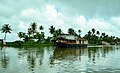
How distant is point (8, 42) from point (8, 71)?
10453 cm

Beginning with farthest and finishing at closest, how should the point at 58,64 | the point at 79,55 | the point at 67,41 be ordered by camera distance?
1. the point at 67,41
2. the point at 79,55
3. the point at 58,64

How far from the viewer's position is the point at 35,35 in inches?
5335

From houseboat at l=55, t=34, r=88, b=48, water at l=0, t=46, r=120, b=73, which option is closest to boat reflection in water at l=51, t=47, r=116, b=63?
water at l=0, t=46, r=120, b=73

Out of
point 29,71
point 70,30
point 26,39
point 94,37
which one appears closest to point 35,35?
point 26,39

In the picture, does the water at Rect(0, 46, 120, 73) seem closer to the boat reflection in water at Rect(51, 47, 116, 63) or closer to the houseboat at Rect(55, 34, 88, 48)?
the boat reflection in water at Rect(51, 47, 116, 63)

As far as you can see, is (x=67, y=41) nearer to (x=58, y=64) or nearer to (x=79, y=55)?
(x=79, y=55)

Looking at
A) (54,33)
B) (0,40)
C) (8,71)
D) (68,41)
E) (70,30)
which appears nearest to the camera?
(8,71)

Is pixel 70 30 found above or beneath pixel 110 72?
above

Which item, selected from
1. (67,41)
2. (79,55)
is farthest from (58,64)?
(67,41)

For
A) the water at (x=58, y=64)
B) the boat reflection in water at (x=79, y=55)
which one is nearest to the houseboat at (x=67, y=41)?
the boat reflection in water at (x=79, y=55)

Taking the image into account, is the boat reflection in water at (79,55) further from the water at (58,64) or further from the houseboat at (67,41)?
the houseboat at (67,41)

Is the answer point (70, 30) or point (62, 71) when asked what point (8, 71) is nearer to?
point (62, 71)

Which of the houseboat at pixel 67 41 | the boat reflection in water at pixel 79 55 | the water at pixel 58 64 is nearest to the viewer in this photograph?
the water at pixel 58 64

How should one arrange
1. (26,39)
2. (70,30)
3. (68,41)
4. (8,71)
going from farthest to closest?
1. (70,30)
2. (26,39)
3. (68,41)
4. (8,71)
